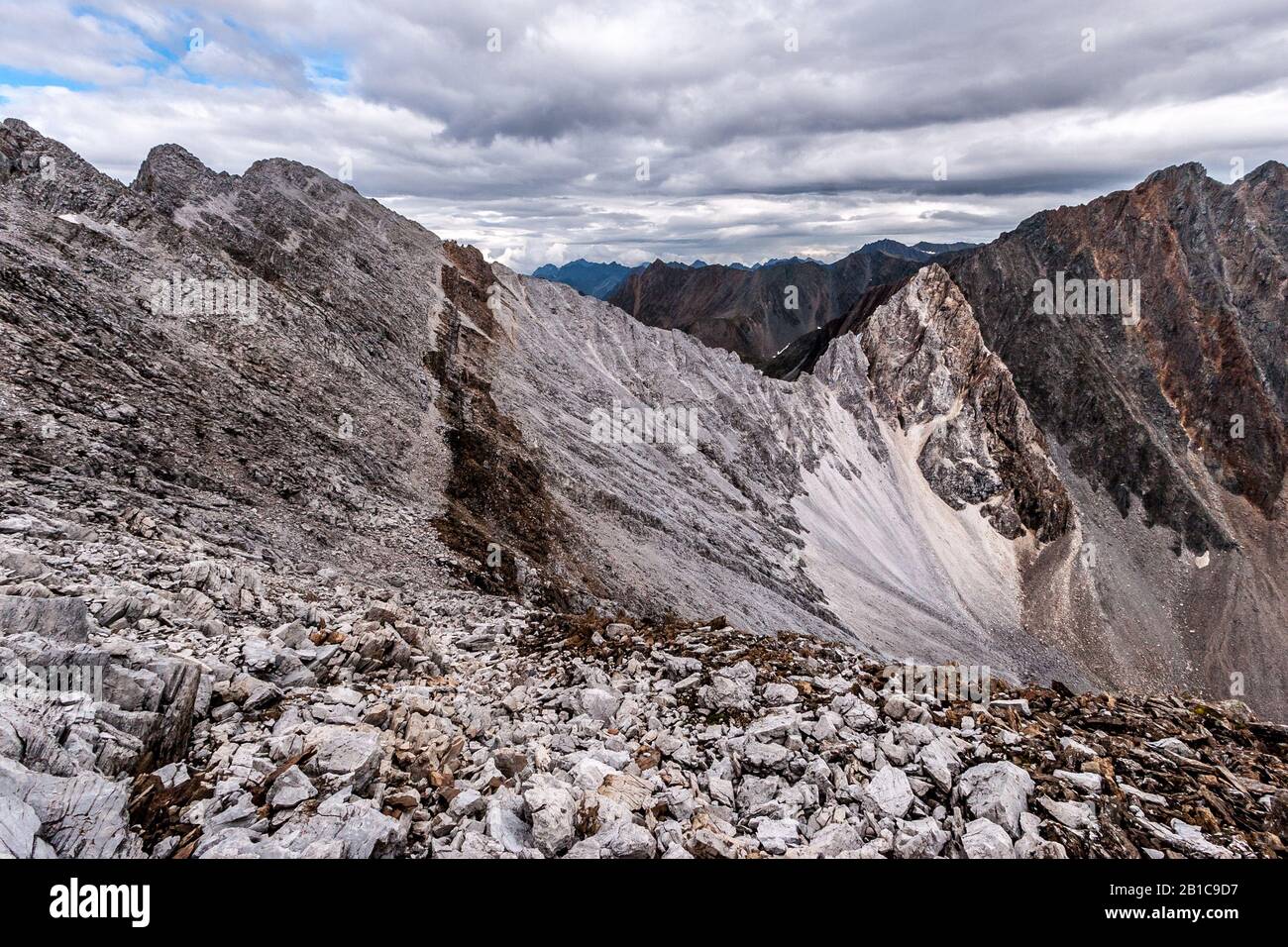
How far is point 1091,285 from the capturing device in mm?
131875

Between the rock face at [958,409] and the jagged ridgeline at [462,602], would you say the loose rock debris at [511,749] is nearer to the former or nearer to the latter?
the jagged ridgeline at [462,602]

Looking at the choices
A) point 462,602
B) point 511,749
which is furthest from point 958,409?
point 511,749

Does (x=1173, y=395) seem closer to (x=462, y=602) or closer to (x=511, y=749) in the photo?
(x=462, y=602)

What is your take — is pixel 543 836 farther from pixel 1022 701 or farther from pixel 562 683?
pixel 1022 701

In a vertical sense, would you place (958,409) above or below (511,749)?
above

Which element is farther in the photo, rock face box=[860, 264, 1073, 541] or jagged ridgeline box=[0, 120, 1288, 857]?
rock face box=[860, 264, 1073, 541]

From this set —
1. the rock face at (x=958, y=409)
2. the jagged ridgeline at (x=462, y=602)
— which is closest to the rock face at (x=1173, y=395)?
the jagged ridgeline at (x=462, y=602)

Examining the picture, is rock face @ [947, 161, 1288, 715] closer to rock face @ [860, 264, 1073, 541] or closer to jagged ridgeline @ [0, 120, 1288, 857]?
jagged ridgeline @ [0, 120, 1288, 857]

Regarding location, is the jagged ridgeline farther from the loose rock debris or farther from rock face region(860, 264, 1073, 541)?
rock face region(860, 264, 1073, 541)

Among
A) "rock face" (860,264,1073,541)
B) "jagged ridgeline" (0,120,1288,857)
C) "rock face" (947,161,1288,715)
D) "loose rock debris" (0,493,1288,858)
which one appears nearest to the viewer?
"loose rock debris" (0,493,1288,858)

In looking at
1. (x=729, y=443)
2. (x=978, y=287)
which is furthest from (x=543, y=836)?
(x=978, y=287)

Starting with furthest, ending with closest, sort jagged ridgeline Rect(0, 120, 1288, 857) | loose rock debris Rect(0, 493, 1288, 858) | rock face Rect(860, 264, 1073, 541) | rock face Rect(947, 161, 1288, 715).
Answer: rock face Rect(860, 264, 1073, 541) → rock face Rect(947, 161, 1288, 715) → jagged ridgeline Rect(0, 120, 1288, 857) → loose rock debris Rect(0, 493, 1288, 858)

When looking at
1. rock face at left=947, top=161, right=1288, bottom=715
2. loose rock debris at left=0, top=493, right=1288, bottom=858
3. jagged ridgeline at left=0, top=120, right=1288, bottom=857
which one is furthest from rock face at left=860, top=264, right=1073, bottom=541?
loose rock debris at left=0, top=493, right=1288, bottom=858

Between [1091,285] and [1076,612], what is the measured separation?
281 ft
